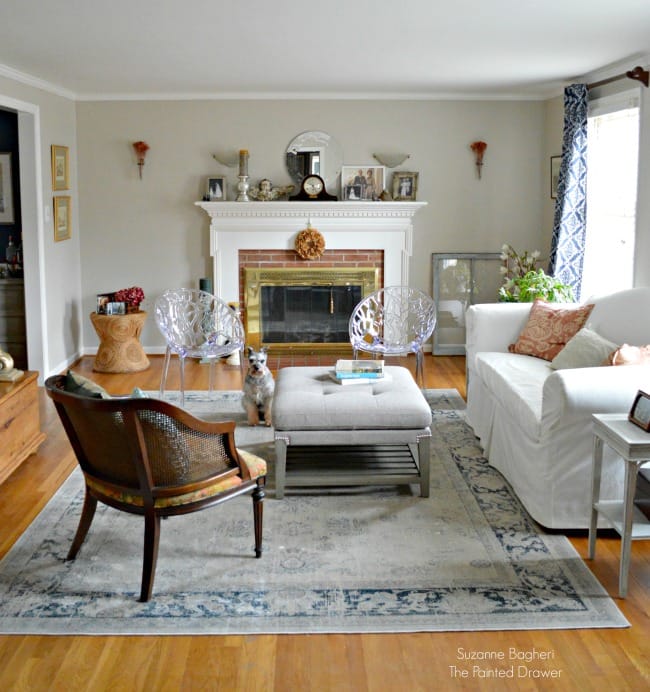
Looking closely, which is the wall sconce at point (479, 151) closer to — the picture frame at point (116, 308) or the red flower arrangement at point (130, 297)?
the red flower arrangement at point (130, 297)

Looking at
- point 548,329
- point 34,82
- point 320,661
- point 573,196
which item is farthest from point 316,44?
point 320,661

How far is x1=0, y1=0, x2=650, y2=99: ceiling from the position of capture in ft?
13.2

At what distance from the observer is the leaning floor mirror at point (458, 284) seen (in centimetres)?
757

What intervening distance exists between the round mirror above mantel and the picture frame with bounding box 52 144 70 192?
5.85 ft

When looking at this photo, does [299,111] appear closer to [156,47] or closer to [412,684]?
[156,47]

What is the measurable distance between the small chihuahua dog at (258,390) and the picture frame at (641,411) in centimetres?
233

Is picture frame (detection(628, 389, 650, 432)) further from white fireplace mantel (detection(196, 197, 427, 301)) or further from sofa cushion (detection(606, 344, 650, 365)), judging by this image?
white fireplace mantel (detection(196, 197, 427, 301))

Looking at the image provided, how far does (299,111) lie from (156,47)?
2.47 m

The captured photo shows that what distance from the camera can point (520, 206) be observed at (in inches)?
297

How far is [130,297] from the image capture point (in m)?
7.09

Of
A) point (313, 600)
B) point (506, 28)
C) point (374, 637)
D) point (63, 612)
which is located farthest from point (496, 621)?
point (506, 28)

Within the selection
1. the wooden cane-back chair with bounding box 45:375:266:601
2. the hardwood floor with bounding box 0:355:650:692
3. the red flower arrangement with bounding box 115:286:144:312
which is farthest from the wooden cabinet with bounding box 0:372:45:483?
the red flower arrangement with bounding box 115:286:144:312

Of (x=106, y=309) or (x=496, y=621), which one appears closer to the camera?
(x=496, y=621)

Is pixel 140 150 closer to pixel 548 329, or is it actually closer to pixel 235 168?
pixel 235 168
